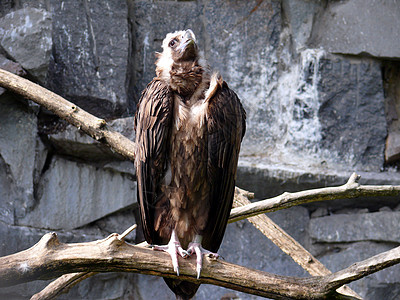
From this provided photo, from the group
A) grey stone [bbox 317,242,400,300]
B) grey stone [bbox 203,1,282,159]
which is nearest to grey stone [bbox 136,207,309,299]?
grey stone [bbox 317,242,400,300]

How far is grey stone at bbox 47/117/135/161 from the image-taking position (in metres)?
3.04

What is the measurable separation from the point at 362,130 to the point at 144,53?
1.51m

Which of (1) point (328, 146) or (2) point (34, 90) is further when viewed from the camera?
(1) point (328, 146)

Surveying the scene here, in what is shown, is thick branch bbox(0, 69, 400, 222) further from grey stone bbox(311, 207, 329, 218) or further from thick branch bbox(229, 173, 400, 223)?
grey stone bbox(311, 207, 329, 218)

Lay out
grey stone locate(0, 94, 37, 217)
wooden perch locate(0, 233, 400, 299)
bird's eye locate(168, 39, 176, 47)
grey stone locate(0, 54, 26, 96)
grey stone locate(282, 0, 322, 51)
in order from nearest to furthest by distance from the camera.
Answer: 1. wooden perch locate(0, 233, 400, 299)
2. bird's eye locate(168, 39, 176, 47)
3. grey stone locate(0, 54, 26, 96)
4. grey stone locate(0, 94, 37, 217)
5. grey stone locate(282, 0, 322, 51)

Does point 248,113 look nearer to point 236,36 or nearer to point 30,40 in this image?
point 236,36

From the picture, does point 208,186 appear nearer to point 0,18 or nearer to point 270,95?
point 270,95

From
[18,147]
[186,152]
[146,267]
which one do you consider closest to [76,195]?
[18,147]

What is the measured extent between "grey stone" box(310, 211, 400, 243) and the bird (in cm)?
128

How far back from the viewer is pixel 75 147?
309 cm

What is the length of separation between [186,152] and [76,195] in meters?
1.30

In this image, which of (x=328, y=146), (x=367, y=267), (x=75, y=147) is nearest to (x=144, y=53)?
(x=75, y=147)

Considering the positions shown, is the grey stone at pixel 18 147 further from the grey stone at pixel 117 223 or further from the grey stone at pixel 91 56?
the grey stone at pixel 117 223

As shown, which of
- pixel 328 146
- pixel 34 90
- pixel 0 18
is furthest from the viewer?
pixel 328 146
